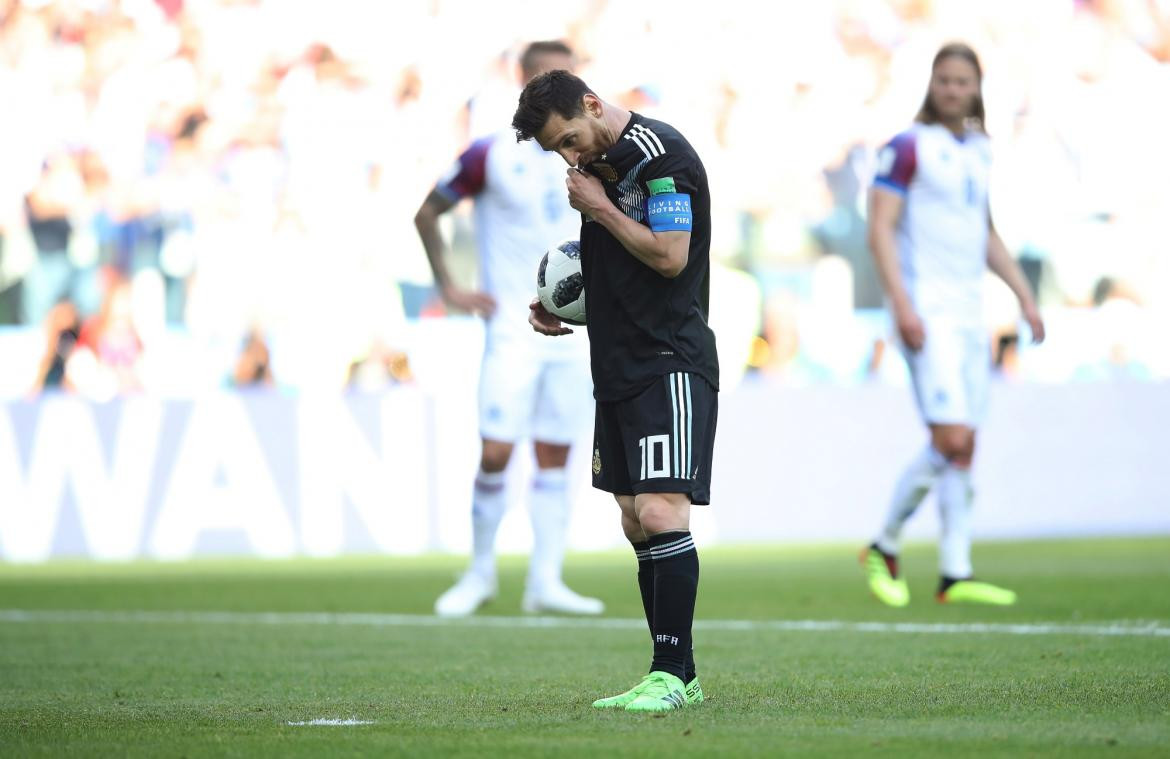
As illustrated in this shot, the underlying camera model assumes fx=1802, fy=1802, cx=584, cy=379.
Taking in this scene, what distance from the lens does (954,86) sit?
876cm

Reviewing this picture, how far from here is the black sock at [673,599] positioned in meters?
4.98

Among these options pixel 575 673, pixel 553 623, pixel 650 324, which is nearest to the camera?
pixel 650 324

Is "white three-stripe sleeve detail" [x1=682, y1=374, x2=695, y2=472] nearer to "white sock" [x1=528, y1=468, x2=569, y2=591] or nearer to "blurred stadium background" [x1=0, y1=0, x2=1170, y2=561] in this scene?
"white sock" [x1=528, y1=468, x2=569, y2=591]

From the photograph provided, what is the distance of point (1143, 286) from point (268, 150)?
853 centimetres

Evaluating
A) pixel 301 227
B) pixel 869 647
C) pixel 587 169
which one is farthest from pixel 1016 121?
pixel 587 169

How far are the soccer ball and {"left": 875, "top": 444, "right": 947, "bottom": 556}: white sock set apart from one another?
3879 mm

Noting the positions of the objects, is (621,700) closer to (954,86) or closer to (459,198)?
(459,198)

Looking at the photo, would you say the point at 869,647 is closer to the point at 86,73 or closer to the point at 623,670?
the point at 623,670

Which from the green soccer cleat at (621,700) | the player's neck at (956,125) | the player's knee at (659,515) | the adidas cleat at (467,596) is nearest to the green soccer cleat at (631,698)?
the green soccer cleat at (621,700)

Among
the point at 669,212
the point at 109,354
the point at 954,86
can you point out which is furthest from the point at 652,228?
the point at 109,354

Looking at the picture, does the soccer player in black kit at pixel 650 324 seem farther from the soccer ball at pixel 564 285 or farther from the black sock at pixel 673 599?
the soccer ball at pixel 564 285

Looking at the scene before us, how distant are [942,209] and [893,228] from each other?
0.85 ft

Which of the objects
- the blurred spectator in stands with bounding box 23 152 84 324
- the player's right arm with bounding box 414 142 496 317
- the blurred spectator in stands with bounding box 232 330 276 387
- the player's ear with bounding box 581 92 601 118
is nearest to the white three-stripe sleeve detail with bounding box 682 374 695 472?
the player's ear with bounding box 581 92 601 118

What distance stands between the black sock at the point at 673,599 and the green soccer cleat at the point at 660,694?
0.15ft
